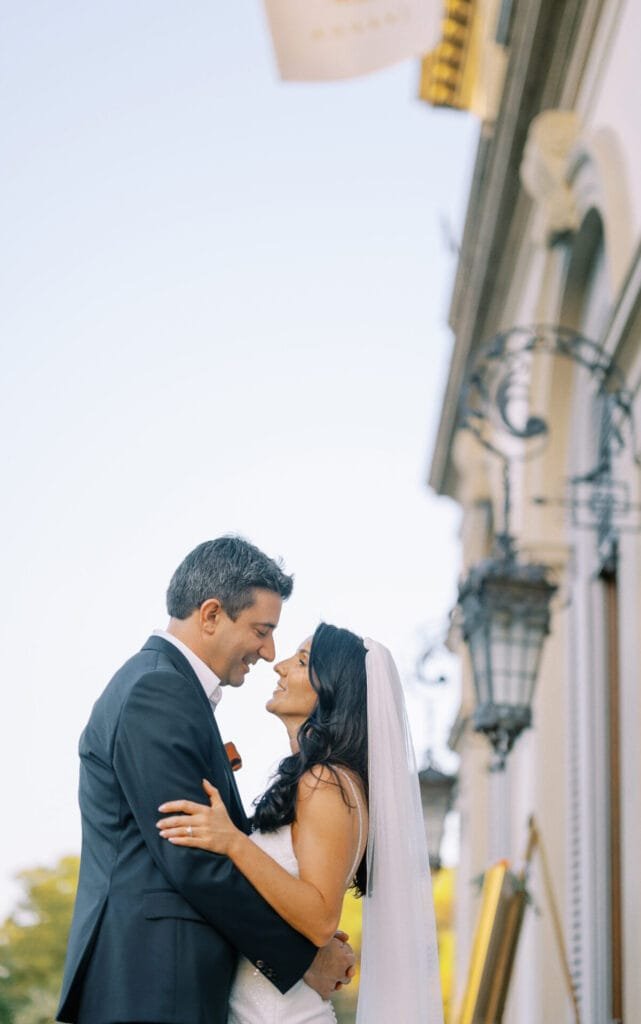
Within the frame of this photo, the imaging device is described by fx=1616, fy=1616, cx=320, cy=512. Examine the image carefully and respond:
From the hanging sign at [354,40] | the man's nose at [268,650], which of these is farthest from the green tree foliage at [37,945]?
the hanging sign at [354,40]

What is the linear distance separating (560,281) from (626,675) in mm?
4553

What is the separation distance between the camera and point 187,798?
15.3ft

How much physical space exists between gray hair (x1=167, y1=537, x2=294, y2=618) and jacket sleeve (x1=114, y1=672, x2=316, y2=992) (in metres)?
0.35

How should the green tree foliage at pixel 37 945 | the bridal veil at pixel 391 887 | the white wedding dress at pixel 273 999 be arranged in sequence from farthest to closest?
→ 1. the green tree foliage at pixel 37 945
2. the bridal veil at pixel 391 887
3. the white wedding dress at pixel 273 999

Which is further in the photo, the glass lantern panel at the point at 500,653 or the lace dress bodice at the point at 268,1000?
the glass lantern panel at the point at 500,653

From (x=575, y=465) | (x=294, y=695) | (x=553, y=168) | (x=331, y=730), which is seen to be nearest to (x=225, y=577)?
(x=294, y=695)

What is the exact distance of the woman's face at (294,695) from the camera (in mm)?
5379

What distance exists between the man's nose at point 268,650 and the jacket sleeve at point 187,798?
14.3 inches

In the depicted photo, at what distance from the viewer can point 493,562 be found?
30.3 feet

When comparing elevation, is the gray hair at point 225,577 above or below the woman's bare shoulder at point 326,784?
above

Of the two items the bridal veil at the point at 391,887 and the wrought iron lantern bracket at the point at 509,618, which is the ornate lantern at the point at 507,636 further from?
the bridal veil at the point at 391,887

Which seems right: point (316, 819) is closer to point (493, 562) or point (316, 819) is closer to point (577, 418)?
point (493, 562)

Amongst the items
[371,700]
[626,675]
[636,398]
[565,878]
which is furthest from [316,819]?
[565,878]

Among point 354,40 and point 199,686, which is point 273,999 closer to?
point 199,686
